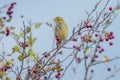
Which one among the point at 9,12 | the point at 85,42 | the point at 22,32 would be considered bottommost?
the point at 85,42

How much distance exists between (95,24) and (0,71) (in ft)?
4.48

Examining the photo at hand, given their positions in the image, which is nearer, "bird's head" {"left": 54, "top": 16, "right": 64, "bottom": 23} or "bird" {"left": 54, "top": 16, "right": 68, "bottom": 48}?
"bird" {"left": 54, "top": 16, "right": 68, "bottom": 48}

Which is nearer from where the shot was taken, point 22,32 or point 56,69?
point 56,69

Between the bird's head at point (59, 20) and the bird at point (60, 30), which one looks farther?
the bird's head at point (59, 20)

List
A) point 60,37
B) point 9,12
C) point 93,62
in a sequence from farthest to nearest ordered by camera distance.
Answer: point 9,12
point 60,37
point 93,62

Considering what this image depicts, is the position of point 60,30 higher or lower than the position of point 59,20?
lower

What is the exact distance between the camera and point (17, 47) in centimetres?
521

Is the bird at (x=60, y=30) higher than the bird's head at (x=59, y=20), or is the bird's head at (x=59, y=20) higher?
the bird's head at (x=59, y=20)

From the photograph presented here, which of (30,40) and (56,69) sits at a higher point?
(30,40)

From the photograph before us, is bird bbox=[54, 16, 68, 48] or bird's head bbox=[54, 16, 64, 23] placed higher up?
bird's head bbox=[54, 16, 64, 23]

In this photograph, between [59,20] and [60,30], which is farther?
[59,20]

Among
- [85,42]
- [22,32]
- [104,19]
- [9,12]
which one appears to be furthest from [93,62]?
[9,12]

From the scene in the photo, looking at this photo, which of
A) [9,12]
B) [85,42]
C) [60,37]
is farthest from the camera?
[9,12]

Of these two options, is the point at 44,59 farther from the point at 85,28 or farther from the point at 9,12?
the point at 9,12
